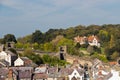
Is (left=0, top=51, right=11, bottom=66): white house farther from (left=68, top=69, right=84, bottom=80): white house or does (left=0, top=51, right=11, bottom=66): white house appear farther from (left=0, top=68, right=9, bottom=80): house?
(left=68, top=69, right=84, bottom=80): white house

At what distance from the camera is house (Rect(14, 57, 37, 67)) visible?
176ft

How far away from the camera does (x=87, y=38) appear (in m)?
102

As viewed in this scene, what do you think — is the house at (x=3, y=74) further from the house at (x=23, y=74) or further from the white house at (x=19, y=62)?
the white house at (x=19, y=62)

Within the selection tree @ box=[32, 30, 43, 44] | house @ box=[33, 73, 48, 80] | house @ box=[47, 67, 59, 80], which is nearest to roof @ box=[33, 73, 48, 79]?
house @ box=[33, 73, 48, 80]

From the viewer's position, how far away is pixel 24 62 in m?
54.5

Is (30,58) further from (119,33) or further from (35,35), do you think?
(119,33)

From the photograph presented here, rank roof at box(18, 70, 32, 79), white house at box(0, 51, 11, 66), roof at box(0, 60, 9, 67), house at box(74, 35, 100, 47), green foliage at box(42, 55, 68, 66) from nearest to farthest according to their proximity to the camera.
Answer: roof at box(18, 70, 32, 79) < roof at box(0, 60, 9, 67) < white house at box(0, 51, 11, 66) < green foliage at box(42, 55, 68, 66) < house at box(74, 35, 100, 47)

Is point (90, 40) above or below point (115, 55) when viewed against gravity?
above

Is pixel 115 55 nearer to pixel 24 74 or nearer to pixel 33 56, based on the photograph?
pixel 33 56

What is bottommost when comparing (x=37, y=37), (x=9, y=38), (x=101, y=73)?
(x=101, y=73)

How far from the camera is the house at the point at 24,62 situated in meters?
53.8

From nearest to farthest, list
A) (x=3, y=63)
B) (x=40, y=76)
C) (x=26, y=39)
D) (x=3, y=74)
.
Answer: (x=3, y=74), (x=40, y=76), (x=3, y=63), (x=26, y=39)

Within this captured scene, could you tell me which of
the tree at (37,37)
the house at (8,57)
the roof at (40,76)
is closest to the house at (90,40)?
the tree at (37,37)

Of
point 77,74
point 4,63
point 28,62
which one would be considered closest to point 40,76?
point 77,74
